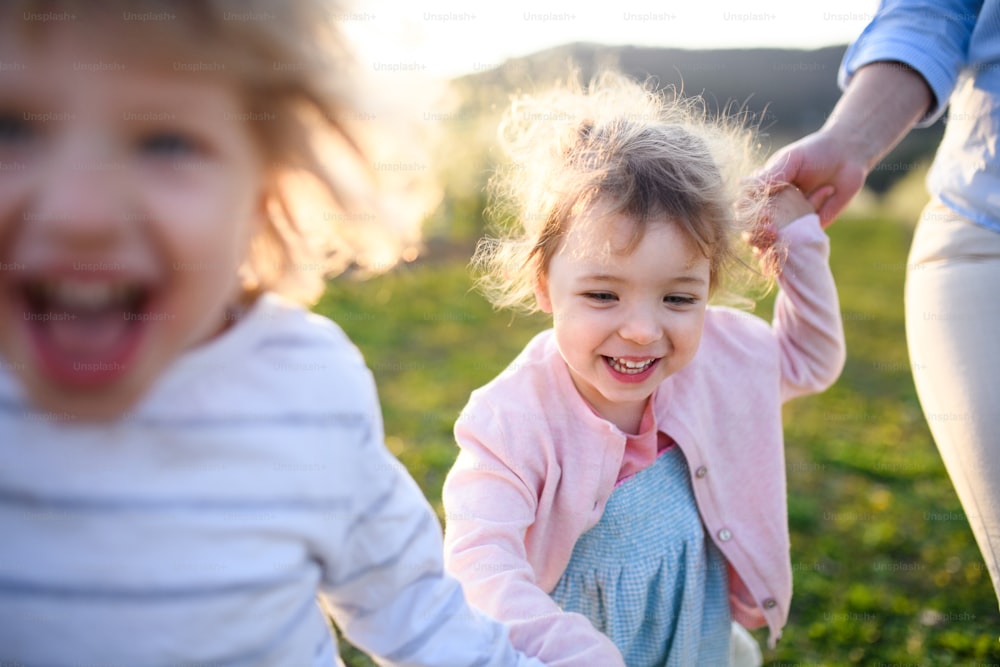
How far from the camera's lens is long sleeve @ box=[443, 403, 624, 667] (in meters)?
1.78

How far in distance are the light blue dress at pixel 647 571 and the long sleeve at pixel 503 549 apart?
25 centimetres

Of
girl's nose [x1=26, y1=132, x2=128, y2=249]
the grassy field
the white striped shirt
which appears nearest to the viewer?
girl's nose [x1=26, y1=132, x2=128, y2=249]

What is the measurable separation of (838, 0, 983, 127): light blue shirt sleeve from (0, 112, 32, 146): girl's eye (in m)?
2.22

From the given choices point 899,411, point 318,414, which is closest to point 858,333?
point 899,411

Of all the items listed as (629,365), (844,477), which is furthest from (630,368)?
(844,477)

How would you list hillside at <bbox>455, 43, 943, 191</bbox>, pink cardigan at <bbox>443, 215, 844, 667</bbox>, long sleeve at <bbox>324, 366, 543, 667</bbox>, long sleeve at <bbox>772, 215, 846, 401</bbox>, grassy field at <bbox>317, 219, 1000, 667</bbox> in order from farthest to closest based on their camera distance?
1. hillside at <bbox>455, 43, 943, 191</bbox>
2. grassy field at <bbox>317, 219, 1000, 667</bbox>
3. long sleeve at <bbox>772, 215, 846, 401</bbox>
4. pink cardigan at <bbox>443, 215, 844, 667</bbox>
5. long sleeve at <bbox>324, 366, 543, 667</bbox>

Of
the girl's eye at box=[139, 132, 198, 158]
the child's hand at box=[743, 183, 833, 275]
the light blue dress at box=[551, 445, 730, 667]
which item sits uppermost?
the girl's eye at box=[139, 132, 198, 158]

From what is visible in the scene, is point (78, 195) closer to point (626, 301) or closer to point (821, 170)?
point (626, 301)

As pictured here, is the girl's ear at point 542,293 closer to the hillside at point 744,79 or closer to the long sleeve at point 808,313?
the long sleeve at point 808,313

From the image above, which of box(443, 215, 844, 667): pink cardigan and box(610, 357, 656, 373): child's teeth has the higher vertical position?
box(610, 357, 656, 373): child's teeth

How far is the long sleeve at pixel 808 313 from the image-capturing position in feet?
7.66

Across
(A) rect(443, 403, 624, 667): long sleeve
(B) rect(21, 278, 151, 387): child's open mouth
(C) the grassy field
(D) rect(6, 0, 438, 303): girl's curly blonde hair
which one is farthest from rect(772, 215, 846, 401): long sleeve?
(B) rect(21, 278, 151, 387): child's open mouth

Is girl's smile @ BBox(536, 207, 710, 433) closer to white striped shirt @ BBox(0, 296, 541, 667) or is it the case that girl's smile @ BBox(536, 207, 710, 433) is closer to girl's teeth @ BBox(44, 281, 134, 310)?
white striped shirt @ BBox(0, 296, 541, 667)

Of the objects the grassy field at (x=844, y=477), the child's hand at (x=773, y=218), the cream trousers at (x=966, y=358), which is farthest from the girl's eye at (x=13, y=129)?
the grassy field at (x=844, y=477)
